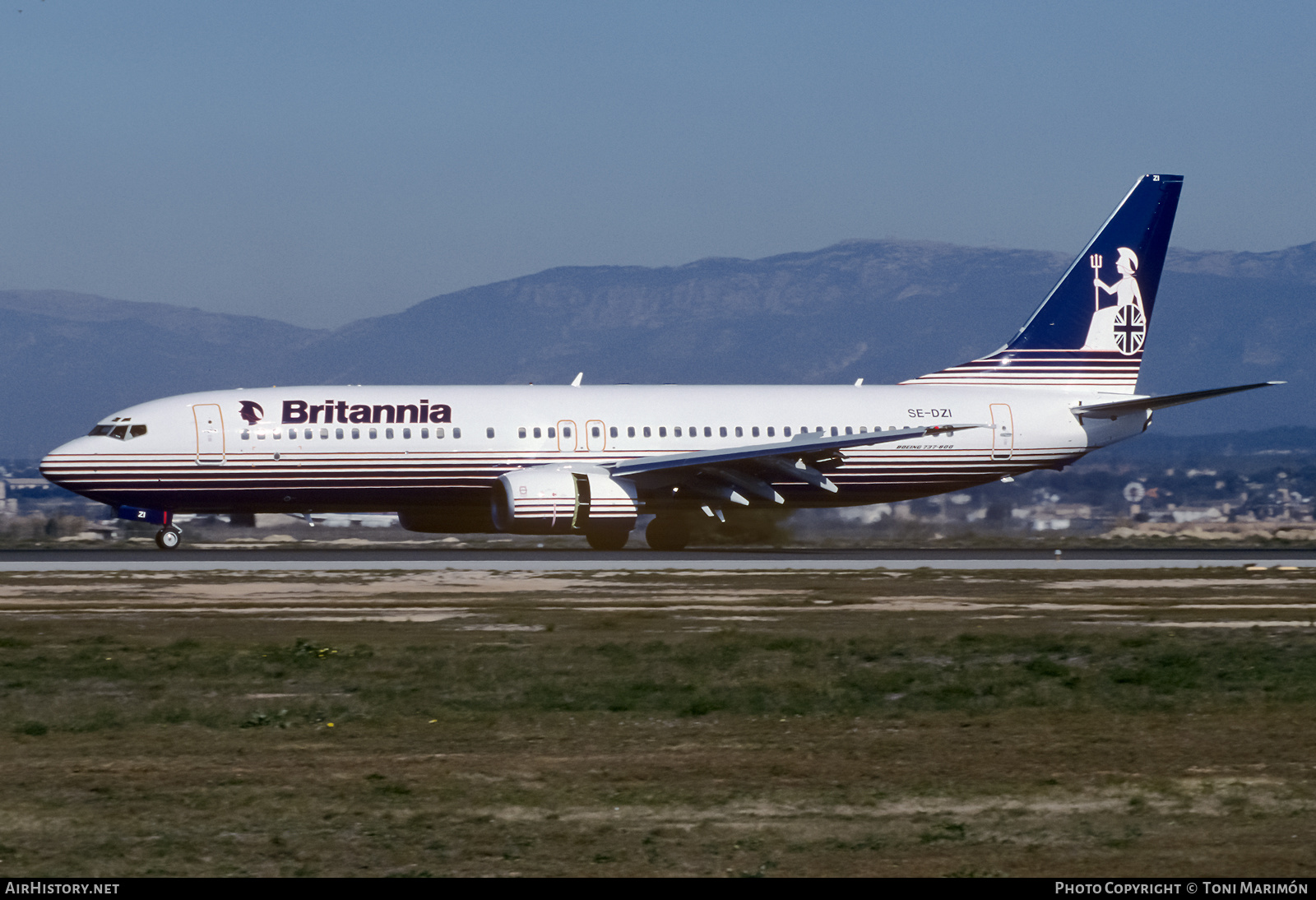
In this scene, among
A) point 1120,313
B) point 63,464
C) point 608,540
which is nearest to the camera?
point 63,464

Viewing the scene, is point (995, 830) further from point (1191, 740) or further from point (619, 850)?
point (1191, 740)

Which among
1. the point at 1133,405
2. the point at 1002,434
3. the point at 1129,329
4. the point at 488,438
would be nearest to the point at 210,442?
the point at 488,438

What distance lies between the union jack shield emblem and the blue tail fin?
24 mm

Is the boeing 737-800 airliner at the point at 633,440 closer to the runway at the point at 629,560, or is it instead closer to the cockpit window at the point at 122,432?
the cockpit window at the point at 122,432

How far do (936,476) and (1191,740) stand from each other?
97.7 ft

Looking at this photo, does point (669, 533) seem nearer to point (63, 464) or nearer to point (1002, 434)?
point (1002, 434)

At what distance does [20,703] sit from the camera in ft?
56.0

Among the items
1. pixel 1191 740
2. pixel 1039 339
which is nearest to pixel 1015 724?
pixel 1191 740

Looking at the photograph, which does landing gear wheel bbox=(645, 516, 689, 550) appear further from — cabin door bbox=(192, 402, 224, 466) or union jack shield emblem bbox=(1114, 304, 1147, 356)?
union jack shield emblem bbox=(1114, 304, 1147, 356)

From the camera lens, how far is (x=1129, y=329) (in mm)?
47438

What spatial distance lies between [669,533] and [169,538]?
1290 centimetres

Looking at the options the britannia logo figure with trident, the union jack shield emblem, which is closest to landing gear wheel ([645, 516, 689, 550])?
the britannia logo figure with trident

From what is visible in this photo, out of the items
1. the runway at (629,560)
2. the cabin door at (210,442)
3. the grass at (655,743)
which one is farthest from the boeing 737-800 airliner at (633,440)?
the grass at (655,743)

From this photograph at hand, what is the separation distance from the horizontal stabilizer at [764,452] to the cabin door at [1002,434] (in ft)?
8.68
